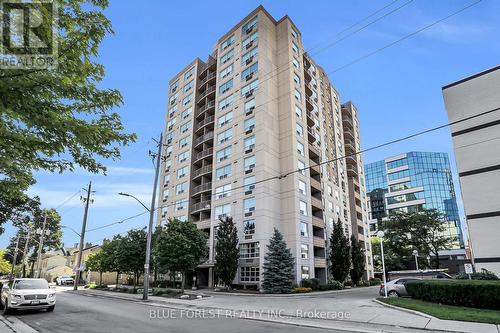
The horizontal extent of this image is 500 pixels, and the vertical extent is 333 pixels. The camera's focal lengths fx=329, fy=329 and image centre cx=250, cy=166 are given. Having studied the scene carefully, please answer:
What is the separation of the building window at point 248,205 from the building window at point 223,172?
16.2 ft

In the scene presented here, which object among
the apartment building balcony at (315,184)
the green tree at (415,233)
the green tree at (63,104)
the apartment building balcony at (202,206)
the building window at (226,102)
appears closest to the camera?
the green tree at (63,104)

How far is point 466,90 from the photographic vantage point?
28.3 metres

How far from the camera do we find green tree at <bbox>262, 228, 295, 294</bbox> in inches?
1267

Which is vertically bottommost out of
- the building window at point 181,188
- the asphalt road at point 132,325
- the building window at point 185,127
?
the asphalt road at point 132,325

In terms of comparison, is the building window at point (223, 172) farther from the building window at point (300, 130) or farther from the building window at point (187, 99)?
the building window at point (187, 99)

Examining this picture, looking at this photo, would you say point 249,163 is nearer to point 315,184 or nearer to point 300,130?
point 300,130

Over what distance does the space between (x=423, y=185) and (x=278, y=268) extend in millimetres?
76353

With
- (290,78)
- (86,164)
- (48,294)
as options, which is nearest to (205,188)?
(290,78)

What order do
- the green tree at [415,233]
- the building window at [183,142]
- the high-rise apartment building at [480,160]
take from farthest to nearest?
the green tree at [415,233] < the building window at [183,142] < the high-rise apartment building at [480,160]

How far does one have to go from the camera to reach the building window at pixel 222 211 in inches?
1625

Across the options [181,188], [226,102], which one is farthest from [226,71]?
[181,188]

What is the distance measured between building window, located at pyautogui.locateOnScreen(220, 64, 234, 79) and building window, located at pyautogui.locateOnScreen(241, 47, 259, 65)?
8.09 feet

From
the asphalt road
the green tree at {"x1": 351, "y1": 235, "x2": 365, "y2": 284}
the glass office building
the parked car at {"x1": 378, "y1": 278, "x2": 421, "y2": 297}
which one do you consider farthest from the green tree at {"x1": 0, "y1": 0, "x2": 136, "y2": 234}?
the glass office building

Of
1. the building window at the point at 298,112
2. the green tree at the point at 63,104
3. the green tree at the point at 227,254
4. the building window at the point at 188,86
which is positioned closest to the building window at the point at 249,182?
the green tree at the point at 227,254
